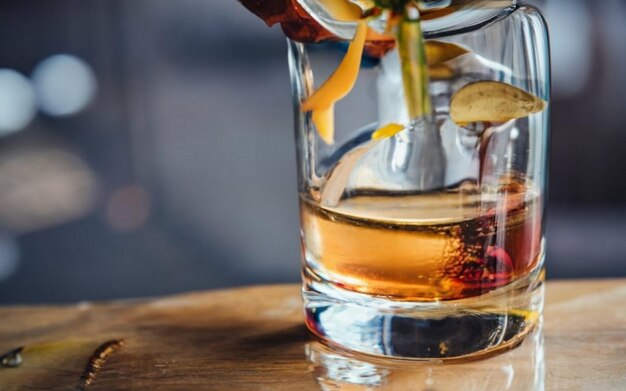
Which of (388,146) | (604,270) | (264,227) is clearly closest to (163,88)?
(264,227)

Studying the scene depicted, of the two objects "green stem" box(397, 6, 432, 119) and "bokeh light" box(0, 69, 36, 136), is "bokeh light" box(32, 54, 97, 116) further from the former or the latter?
"green stem" box(397, 6, 432, 119)

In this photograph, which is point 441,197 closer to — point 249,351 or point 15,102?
point 249,351

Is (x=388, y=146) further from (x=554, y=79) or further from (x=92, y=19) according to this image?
(x=92, y=19)

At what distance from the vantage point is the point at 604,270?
4.12ft

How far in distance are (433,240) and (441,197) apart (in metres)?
Answer: 0.02

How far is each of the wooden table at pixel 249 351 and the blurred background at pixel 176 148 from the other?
839 millimetres

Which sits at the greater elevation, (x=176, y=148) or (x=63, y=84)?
(x=63, y=84)

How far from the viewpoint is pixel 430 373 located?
0.95 feet

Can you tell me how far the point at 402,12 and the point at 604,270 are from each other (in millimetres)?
1109

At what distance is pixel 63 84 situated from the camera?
61.3 inches

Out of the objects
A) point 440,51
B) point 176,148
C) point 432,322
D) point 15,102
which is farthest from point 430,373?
point 15,102

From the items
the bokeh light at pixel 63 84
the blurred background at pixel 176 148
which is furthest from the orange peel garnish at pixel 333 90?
the bokeh light at pixel 63 84

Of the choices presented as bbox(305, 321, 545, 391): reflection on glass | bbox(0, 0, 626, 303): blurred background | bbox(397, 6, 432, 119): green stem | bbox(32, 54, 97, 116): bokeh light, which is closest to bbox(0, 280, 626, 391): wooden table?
bbox(305, 321, 545, 391): reflection on glass

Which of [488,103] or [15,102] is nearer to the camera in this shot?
[488,103]
